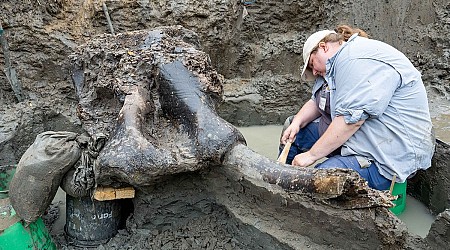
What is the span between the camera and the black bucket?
2516 mm

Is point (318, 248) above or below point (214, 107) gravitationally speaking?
below

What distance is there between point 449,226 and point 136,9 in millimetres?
3237

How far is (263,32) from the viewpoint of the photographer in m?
4.78

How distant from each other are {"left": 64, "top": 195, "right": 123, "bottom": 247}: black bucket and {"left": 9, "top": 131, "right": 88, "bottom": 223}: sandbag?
19 centimetres

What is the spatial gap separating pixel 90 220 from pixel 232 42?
2.62 metres

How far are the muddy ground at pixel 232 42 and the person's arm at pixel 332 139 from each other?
2.79 feet

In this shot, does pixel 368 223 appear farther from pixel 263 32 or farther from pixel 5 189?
pixel 263 32

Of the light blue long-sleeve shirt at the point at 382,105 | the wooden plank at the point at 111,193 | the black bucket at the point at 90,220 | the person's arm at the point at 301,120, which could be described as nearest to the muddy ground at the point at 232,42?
the light blue long-sleeve shirt at the point at 382,105

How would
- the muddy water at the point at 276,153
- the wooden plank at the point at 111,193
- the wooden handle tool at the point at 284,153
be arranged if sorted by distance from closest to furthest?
the wooden plank at the point at 111,193 → the wooden handle tool at the point at 284,153 → the muddy water at the point at 276,153

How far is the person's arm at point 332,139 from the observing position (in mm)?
2426

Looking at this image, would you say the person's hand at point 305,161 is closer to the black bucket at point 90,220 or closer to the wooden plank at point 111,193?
the wooden plank at point 111,193

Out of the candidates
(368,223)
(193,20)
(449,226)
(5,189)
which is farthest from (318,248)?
(193,20)

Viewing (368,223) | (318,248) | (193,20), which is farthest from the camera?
(193,20)

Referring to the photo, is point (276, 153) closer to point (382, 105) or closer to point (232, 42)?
point (232, 42)
